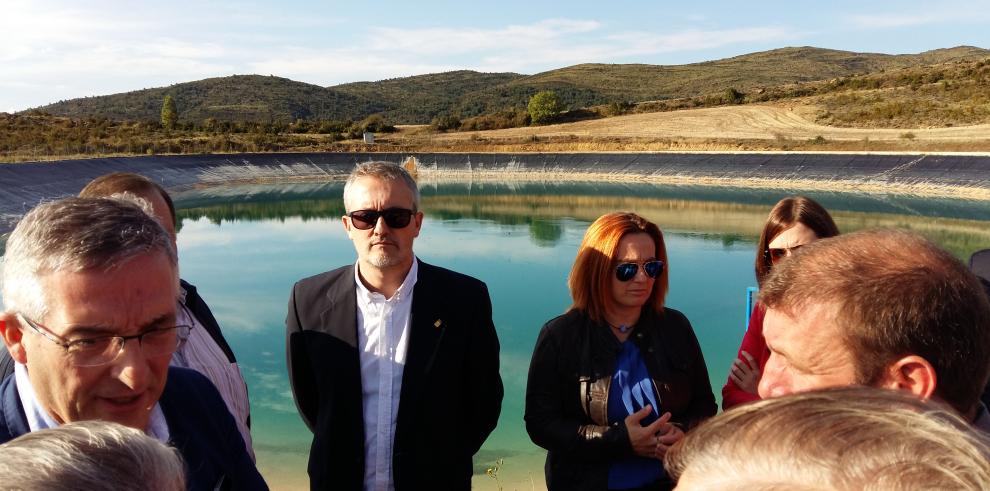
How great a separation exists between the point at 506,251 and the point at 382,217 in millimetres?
12878

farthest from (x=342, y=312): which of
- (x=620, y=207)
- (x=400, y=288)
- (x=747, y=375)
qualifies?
A: (x=620, y=207)

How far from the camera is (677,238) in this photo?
17844 mm

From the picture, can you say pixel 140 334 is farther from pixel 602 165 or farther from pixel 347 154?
pixel 347 154

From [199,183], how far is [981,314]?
37.4 meters

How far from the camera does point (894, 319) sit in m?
1.31

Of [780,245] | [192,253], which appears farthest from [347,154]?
[780,245]

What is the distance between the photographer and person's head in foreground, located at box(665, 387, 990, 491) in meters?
0.69

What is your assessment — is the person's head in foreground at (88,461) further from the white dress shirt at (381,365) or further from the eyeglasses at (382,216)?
the eyeglasses at (382,216)

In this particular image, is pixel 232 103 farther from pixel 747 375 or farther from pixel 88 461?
pixel 88 461

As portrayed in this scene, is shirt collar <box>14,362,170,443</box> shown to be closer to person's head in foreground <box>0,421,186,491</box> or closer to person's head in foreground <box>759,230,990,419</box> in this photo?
person's head in foreground <box>0,421,186,491</box>

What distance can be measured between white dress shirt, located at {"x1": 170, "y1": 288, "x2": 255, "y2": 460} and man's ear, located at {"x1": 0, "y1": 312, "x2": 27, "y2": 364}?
79 cm

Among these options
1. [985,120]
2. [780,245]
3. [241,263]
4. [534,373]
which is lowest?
[241,263]

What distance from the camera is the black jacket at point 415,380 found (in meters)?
Result: 2.85

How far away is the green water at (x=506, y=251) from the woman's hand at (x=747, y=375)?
9.04 feet
